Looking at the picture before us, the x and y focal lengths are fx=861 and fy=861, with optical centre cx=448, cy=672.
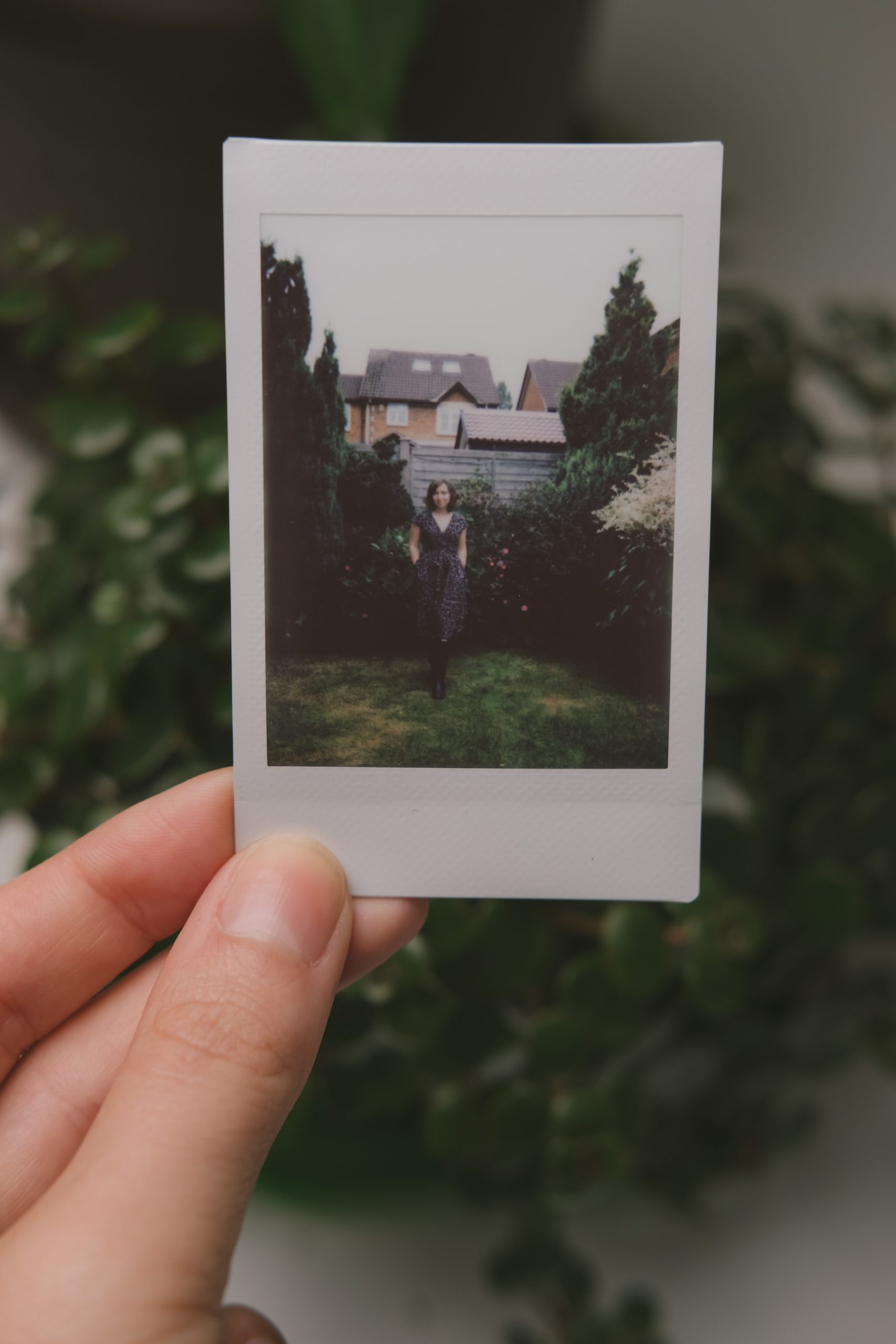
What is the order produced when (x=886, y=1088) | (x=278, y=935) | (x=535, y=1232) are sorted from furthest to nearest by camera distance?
(x=886, y=1088)
(x=535, y=1232)
(x=278, y=935)

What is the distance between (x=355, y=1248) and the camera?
0.80 metres

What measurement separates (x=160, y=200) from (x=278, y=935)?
2.66ft

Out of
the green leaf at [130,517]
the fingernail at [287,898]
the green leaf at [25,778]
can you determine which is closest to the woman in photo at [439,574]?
the fingernail at [287,898]

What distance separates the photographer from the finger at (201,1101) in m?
0.37

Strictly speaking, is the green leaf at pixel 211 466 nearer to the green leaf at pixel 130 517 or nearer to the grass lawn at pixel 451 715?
the green leaf at pixel 130 517

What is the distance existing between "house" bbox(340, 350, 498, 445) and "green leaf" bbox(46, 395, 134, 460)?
0.25 meters

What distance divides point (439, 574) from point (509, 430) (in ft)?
0.31

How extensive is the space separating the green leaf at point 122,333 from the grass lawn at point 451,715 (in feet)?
1.04

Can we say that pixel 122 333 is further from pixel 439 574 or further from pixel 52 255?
pixel 439 574

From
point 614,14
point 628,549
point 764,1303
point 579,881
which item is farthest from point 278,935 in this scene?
point 614,14

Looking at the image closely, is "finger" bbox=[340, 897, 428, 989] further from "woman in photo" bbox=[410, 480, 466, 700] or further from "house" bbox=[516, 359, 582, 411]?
"house" bbox=[516, 359, 582, 411]

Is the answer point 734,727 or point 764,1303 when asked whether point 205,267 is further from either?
point 764,1303

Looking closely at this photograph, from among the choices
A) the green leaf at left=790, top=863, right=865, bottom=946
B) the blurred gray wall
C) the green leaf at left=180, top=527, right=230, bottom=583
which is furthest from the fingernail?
the blurred gray wall

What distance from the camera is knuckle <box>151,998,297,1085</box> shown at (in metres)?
0.41
